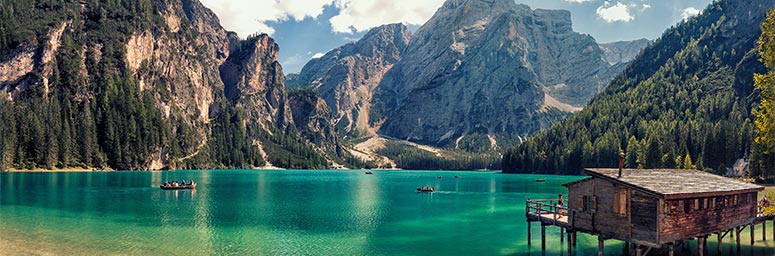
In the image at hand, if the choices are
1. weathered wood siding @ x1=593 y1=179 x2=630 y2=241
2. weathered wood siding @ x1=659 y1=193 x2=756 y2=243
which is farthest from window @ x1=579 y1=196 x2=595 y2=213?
weathered wood siding @ x1=659 y1=193 x2=756 y2=243

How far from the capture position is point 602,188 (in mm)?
47500

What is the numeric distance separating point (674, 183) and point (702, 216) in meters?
4.65

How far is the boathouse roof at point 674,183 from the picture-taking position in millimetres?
43531

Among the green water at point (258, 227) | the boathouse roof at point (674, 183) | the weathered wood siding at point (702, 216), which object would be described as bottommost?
the green water at point (258, 227)

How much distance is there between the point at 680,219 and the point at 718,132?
14805cm

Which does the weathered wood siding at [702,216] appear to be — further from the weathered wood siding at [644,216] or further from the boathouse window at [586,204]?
the boathouse window at [586,204]

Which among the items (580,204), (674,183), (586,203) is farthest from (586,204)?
(674,183)

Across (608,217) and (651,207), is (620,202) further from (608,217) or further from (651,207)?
(651,207)

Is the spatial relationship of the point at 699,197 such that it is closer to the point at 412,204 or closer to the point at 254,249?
the point at 254,249

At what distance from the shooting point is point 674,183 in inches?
1838

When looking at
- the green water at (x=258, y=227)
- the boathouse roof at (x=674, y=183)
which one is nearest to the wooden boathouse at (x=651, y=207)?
the boathouse roof at (x=674, y=183)

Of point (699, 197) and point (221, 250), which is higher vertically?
point (699, 197)

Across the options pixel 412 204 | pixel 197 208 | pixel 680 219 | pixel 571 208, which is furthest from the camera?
pixel 412 204

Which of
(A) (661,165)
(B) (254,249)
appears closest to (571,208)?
(B) (254,249)
